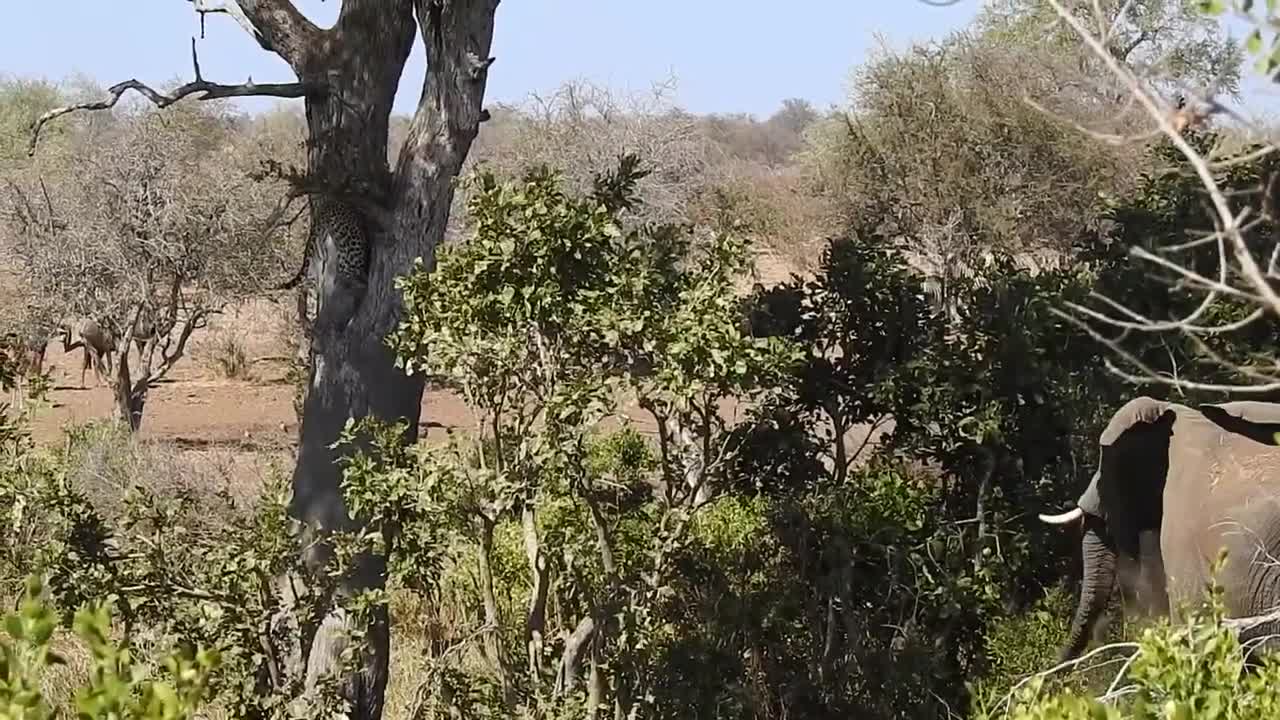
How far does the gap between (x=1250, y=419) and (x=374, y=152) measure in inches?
138

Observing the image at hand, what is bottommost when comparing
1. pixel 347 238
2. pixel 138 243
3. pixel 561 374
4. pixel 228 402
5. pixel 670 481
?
pixel 228 402

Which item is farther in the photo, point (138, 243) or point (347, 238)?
point (138, 243)

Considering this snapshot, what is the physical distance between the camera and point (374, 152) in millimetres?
5941

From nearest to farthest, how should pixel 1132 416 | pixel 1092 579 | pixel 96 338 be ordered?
pixel 1132 416 → pixel 1092 579 → pixel 96 338

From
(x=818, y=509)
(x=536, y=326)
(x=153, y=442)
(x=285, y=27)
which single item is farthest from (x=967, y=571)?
(x=153, y=442)

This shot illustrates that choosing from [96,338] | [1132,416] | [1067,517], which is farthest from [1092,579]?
[96,338]

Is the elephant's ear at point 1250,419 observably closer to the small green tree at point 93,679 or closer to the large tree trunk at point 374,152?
the large tree trunk at point 374,152

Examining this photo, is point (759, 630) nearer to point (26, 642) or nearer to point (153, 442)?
point (26, 642)

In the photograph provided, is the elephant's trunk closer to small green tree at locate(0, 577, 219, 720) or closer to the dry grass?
small green tree at locate(0, 577, 219, 720)

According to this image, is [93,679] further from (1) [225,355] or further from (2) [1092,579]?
(1) [225,355]

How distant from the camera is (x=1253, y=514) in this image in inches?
223

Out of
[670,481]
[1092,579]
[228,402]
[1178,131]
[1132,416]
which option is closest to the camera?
[1178,131]

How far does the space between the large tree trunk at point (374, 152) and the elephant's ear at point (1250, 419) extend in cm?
310

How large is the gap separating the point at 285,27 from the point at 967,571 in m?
3.54
